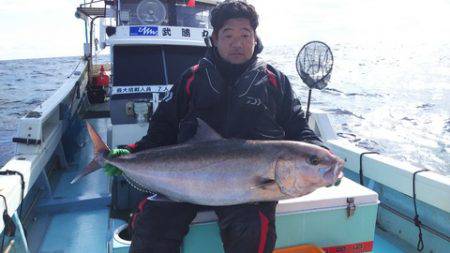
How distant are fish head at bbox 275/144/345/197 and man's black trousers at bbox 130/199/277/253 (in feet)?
0.98

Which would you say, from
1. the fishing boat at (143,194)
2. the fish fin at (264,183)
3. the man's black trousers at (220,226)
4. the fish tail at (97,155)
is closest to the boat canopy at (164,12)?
the fishing boat at (143,194)

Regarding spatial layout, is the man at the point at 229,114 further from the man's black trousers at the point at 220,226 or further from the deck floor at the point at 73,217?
the deck floor at the point at 73,217

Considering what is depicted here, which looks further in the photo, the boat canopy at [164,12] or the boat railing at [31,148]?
the boat canopy at [164,12]

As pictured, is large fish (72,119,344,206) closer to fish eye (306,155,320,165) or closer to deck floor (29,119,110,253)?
fish eye (306,155,320,165)

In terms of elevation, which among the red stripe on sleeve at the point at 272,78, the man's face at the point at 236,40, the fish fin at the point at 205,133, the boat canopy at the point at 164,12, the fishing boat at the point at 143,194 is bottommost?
the fishing boat at the point at 143,194

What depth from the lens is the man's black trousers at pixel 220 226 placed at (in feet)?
8.04

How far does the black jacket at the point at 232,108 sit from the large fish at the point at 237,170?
36 cm

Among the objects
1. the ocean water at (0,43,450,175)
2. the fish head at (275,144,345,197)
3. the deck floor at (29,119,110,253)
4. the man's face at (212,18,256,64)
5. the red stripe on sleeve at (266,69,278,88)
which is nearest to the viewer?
the fish head at (275,144,345,197)

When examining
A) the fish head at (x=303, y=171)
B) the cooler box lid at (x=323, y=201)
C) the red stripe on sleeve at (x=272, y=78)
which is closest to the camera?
the fish head at (x=303, y=171)

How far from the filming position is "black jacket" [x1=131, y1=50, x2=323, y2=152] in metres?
2.83

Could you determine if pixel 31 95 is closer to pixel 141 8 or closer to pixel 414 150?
pixel 141 8

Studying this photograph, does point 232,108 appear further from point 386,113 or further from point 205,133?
point 386,113

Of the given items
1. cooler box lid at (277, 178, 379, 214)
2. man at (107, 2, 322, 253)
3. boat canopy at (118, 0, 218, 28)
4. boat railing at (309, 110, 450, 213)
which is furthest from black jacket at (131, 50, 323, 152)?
boat canopy at (118, 0, 218, 28)

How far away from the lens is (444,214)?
153 inches
